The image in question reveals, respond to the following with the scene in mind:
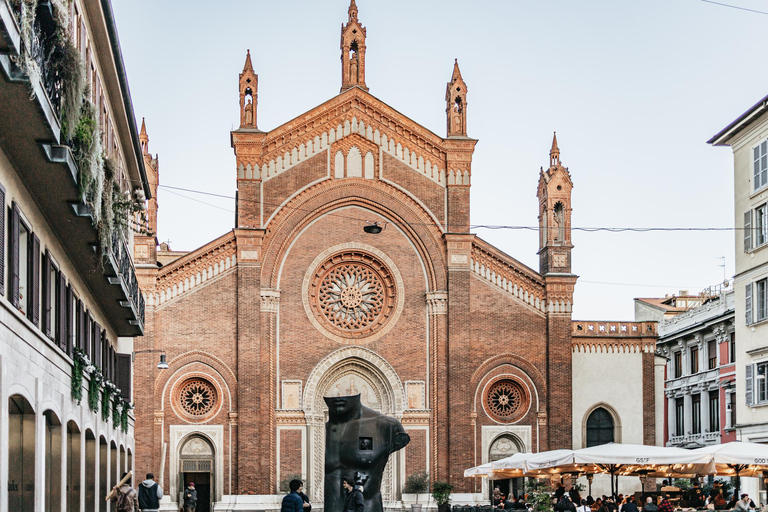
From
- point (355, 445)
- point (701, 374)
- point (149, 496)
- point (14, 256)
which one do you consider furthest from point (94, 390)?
point (701, 374)

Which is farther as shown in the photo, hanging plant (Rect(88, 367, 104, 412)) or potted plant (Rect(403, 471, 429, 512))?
potted plant (Rect(403, 471, 429, 512))

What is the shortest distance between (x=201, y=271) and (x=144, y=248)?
233cm

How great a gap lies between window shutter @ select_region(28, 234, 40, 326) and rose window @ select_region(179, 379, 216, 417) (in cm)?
2494

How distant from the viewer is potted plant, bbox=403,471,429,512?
41625 mm

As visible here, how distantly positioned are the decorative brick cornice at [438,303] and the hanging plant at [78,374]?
23104 millimetres

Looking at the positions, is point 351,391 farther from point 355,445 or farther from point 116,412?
point 355,445

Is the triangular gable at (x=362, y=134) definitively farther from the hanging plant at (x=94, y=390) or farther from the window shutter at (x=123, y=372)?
the hanging plant at (x=94, y=390)

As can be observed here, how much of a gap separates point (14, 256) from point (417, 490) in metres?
28.8

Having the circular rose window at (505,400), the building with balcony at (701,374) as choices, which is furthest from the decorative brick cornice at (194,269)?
the building with balcony at (701,374)

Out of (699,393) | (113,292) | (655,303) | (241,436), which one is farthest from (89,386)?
(655,303)

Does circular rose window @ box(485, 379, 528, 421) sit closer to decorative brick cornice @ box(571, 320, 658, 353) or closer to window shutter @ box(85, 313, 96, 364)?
decorative brick cornice @ box(571, 320, 658, 353)

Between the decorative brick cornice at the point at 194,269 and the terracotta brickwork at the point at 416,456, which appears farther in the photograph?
the terracotta brickwork at the point at 416,456

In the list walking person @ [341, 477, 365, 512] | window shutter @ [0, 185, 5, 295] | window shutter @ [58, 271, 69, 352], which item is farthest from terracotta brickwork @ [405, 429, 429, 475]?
window shutter @ [0, 185, 5, 295]

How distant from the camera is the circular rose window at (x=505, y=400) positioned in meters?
43.2
